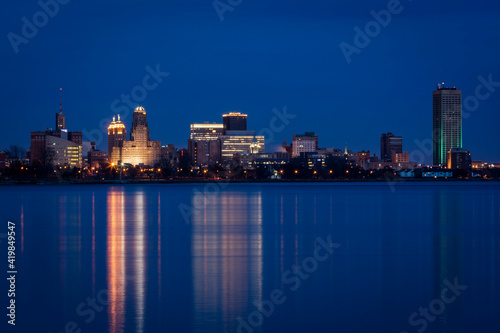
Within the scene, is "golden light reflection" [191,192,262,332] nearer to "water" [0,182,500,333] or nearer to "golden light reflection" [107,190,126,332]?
"water" [0,182,500,333]

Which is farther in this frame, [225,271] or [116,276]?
[225,271]

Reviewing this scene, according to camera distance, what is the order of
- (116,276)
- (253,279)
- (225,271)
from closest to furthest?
1. (253,279)
2. (116,276)
3. (225,271)

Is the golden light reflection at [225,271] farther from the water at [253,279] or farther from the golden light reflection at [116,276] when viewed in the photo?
the golden light reflection at [116,276]

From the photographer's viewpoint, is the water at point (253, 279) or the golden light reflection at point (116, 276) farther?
the golden light reflection at point (116, 276)

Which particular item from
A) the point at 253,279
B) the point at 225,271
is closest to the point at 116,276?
the point at 225,271

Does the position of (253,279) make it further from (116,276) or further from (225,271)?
(116,276)

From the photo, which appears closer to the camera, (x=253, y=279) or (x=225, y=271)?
(x=253, y=279)

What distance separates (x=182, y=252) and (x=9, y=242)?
808 centimetres

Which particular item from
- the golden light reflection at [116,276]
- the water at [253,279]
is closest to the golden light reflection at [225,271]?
the water at [253,279]

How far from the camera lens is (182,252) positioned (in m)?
24.2

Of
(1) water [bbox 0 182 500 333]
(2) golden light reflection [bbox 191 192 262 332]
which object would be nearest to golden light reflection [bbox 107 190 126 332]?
(1) water [bbox 0 182 500 333]

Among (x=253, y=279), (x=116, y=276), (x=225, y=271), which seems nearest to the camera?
(x=253, y=279)

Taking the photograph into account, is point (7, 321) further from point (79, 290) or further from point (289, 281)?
point (289, 281)

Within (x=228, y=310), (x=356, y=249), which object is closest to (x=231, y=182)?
(x=356, y=249)
